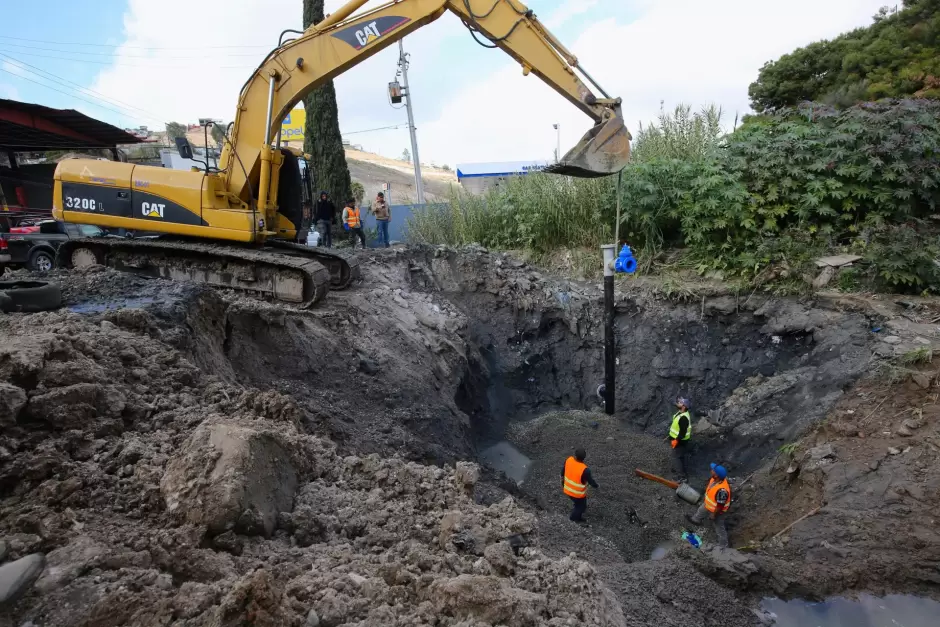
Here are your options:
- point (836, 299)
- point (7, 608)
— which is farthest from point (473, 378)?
point (7, 608)

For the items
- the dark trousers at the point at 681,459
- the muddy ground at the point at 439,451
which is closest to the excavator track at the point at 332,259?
the muddy ground at the point at 439,451

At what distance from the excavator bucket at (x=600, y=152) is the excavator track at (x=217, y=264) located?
3221mm

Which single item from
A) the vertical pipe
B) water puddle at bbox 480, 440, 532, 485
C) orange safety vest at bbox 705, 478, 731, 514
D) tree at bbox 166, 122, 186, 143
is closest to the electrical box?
the vertical pipe

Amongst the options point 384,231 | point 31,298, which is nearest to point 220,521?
point 31,298

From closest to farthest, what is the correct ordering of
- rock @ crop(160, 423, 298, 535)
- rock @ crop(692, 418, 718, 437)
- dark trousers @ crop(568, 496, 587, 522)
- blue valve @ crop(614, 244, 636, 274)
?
rock @ crop(160, 423, 298, 535)
dark trousers @ crop(568, 496, 587, 522)
rock @ crop(692, 418, 718, 437)
blue valve @ crop(614, 244, 636, 274)

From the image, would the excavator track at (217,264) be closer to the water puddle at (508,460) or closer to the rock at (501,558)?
the water puddle at (508,460)

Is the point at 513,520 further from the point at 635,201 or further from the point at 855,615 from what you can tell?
the point at 635,201

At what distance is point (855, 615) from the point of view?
3.39m

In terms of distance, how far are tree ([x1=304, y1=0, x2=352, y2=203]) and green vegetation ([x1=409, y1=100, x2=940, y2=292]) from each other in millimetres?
8112

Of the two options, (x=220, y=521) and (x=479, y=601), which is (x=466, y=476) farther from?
(x=220, y=521)

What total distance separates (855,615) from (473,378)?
4.99m

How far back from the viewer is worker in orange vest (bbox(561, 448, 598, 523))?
4.97 metres

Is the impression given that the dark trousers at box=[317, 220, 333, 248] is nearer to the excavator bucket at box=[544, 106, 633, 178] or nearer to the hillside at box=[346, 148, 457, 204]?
the excavator bucket at box=[544, 106, 633, 178]

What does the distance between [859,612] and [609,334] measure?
415 centimetres
